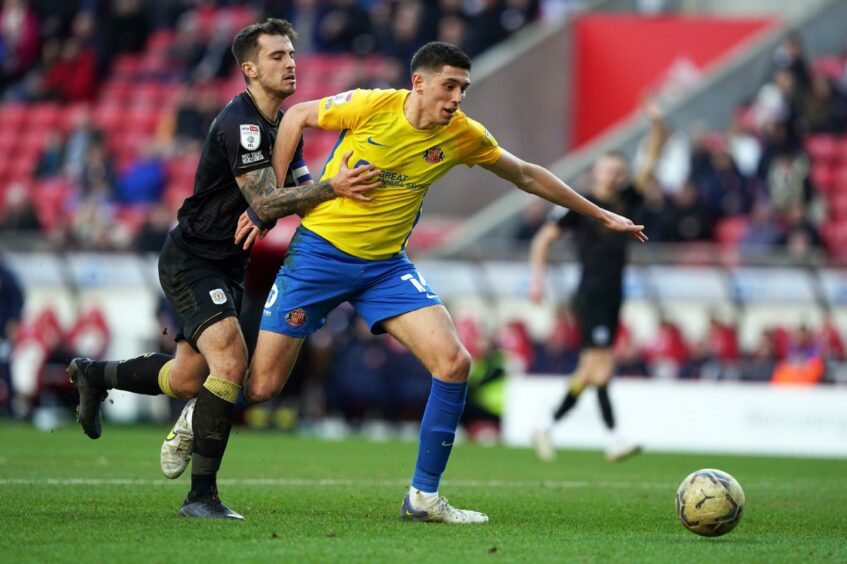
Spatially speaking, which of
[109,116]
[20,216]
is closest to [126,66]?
[109,116]

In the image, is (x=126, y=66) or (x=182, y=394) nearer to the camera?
(x=182, y=394)

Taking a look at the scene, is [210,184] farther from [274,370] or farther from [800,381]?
[800,381]

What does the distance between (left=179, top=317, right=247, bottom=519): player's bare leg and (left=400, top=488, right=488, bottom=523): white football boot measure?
2.92 feet

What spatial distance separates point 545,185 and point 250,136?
161 cm

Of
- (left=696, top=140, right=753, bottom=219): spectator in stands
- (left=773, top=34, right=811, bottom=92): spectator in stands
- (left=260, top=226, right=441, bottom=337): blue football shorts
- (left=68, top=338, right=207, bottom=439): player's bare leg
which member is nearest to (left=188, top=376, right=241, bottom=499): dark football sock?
(left=260, top=226, right=441, bottom=337): blue football shorts

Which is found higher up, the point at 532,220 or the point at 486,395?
the point at 532,220

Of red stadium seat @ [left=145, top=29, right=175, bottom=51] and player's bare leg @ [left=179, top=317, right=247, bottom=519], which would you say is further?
red stadium seat @ [left=145, top=29, right=175, bottom=51]

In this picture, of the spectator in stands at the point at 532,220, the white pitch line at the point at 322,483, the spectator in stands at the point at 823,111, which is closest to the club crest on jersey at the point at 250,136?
the white pitch line at the point at 322,483

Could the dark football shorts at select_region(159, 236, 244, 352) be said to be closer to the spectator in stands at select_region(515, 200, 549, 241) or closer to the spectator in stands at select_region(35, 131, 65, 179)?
the spectator in stands at select_region(515, 200, 549, 241)

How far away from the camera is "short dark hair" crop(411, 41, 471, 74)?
7.42 meters

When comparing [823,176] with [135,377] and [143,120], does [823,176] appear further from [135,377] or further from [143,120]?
[135,377]

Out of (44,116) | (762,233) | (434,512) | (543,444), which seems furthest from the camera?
(44,116)

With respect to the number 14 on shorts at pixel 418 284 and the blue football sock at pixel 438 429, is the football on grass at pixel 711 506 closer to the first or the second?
the blue football sock at pixel 438 429

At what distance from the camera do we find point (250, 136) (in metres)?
7.37
